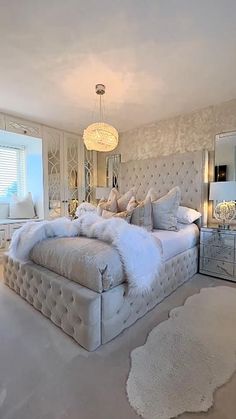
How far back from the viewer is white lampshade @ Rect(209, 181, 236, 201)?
2.91 meters

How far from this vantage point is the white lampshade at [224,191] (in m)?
2.91

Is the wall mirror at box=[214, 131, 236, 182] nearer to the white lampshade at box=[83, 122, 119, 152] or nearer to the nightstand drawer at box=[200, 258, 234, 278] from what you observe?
the nightstand drawer at box=[200, 258, 234, 278]

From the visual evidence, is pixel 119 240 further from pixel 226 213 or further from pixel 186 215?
pixel 226 213

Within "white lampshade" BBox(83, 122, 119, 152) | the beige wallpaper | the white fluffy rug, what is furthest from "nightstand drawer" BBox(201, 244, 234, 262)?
"white lampshade" BBox(83, 122, 119, 152)

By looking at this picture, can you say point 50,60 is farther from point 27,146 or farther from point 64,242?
point 27,146

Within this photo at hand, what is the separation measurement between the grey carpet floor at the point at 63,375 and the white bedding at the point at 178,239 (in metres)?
0.73

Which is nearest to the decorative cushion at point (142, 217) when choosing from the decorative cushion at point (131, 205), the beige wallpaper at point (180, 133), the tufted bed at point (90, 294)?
the decorative cushion at point (131, 205)

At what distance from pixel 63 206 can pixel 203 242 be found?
2849 millimetres

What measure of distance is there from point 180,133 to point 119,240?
2654mm

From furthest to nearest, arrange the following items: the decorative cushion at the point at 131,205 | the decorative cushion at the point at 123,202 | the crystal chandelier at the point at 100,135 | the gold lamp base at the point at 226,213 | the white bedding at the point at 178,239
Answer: the decorative cushion at the point at 123,202 < the gold lamp base at the point at 226,213 < the decorative cushion at the point at 131,205 < the crystal chandelier at the point at 100,135 < the white bedding at the point at 178,239

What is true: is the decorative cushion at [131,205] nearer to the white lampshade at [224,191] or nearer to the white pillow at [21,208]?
the white lampshade at [224,191]

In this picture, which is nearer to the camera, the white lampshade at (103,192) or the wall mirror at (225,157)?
the wall mirror at (225,157)

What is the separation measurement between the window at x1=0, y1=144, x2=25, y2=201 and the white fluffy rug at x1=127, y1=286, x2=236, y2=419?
4009mm

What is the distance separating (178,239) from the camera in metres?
2.68
